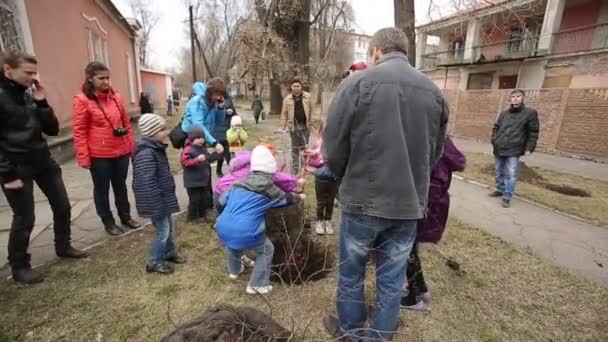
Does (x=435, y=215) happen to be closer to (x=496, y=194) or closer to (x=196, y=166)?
(x=196, y=166)

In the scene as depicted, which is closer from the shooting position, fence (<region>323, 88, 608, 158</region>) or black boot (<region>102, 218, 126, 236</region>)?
black boot (<region>102, 218, 126, 236</region>)

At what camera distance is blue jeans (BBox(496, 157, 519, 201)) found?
4.84m

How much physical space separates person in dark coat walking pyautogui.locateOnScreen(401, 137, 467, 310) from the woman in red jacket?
3.11 meters

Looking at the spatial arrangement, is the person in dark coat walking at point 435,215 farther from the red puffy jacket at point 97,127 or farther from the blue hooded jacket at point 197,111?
the red puffy jacket at point 97,127

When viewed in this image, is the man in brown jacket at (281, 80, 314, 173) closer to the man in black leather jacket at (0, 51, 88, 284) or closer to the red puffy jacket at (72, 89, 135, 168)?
the red puffy jacket at (72, 89, 135, 168)

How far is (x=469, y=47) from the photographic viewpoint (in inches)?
754

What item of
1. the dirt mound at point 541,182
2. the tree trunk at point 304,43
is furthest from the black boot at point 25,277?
the tree trunk at point 304,43

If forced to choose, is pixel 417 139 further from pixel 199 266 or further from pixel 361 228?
pixel 199 266

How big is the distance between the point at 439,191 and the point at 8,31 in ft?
25.5

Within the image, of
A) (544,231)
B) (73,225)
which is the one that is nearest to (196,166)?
(73,225)

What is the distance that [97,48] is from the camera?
10.6 meters

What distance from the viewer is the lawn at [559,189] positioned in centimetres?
491

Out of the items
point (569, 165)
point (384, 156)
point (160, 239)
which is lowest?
point (569, 165)

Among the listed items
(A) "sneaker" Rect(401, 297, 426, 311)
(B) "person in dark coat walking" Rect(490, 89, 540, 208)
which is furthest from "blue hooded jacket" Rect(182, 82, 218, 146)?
(B) "person in dark coat walking" Rect(490, 89, 540, 208)
